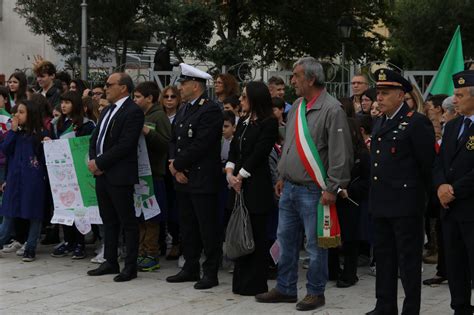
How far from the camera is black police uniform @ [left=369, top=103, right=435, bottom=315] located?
6645 mm

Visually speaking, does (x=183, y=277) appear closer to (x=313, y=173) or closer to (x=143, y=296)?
(x=143, y=296)

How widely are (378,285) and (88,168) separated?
3563mm

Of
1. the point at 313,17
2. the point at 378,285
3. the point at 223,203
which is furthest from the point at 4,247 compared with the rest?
the point at 313,17

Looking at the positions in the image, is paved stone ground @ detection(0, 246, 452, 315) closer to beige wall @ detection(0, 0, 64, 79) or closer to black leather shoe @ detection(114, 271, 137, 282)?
black leather shoe @ detection(114, 271, 137, 282)

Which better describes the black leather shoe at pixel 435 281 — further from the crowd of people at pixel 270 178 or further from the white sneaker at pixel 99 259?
the white sneaker at pixel 99 259

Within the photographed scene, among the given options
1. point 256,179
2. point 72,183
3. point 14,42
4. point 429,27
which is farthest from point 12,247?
point 429,27

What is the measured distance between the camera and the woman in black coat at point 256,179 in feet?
25.7

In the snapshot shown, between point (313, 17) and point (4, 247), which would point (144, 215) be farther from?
point (313, 17)

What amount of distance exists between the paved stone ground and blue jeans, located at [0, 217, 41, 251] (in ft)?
1.44

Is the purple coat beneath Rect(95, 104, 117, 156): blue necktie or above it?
beneath

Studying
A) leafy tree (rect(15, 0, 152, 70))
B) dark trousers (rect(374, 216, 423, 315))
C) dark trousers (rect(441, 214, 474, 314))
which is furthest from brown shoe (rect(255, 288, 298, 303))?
leafy tree (rect(15, 0, 152, 70))

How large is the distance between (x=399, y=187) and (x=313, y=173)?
79 centimetres

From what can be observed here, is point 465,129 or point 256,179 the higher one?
point 465,129

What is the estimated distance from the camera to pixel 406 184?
6648 millimetres
